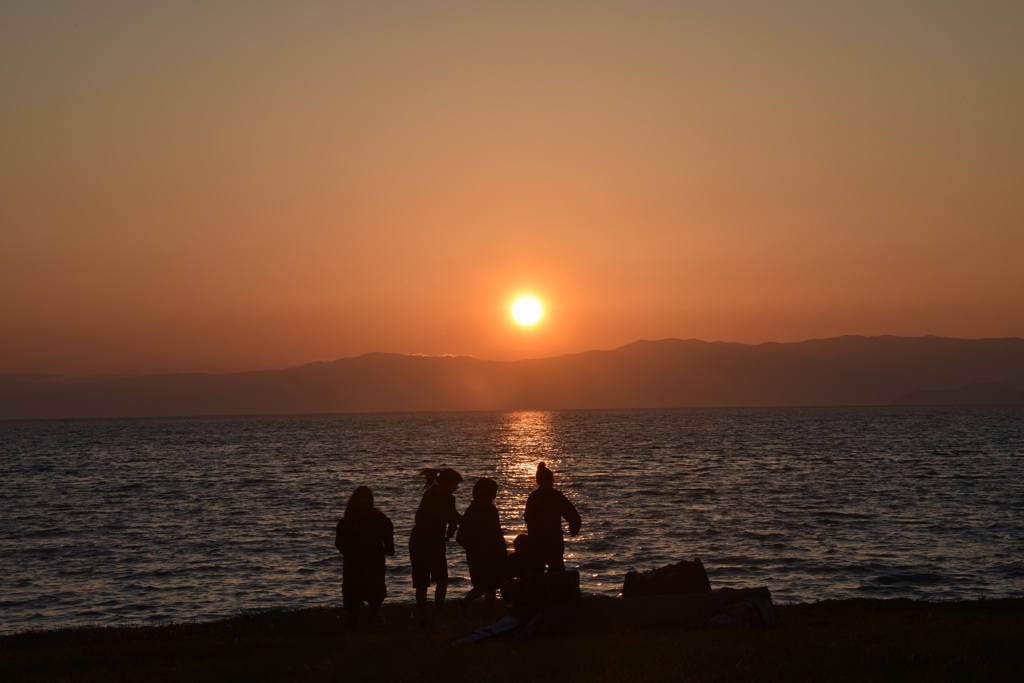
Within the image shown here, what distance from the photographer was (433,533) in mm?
16406

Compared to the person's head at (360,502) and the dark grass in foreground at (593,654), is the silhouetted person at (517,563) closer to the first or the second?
the dark grass in foreground at (593,654)

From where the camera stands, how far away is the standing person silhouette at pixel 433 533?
643 inches

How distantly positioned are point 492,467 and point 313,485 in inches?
946

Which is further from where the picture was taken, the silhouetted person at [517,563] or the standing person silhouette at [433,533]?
the silhouetted person at [517,563]

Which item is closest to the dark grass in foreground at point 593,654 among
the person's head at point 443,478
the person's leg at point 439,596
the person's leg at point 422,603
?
the person's leg at point 422,603

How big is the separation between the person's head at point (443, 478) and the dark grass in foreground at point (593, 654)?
2214mm

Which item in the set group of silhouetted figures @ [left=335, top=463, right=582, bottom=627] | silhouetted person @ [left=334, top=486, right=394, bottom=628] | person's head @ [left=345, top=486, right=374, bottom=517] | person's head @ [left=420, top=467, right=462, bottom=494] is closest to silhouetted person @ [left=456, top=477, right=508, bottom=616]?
group of silhouetted figures @ [left=335, top=463, right=582, bottom=627]

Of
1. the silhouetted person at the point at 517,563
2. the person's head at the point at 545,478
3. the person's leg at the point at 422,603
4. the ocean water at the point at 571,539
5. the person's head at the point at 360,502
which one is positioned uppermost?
the person's head at the point at 545,478

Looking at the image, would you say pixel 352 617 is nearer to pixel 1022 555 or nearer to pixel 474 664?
pixel 474 664

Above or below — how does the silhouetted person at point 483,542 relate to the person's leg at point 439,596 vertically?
above

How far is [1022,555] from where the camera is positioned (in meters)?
29.6

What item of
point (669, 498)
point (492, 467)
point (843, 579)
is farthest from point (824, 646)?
point (492, 467)

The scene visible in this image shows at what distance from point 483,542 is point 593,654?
4355 mm

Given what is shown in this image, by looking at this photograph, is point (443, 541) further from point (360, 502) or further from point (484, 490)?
point (360, 502)
